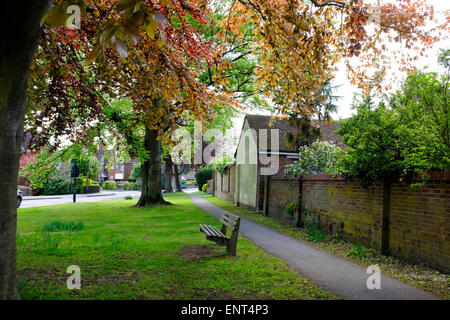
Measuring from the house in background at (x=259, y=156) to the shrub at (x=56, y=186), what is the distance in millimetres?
25807

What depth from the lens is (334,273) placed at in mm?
5184

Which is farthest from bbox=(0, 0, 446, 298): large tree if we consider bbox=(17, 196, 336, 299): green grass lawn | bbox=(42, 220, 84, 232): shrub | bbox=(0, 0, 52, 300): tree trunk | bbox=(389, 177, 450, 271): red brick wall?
bbox=(42, 220, 84, 232): shrub

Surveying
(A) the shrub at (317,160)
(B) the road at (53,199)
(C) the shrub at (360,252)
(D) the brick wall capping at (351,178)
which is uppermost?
(A) the shrub at (317,160)

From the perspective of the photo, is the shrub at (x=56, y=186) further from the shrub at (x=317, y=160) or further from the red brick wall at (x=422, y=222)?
the red brick wall at (x=422, y=222)

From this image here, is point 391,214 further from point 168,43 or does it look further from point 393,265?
point 168,43

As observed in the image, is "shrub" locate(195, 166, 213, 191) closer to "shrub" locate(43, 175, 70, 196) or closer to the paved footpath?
"shrub" locate(43, 175, 70, 196)

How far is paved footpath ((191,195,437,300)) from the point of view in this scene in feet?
13.8

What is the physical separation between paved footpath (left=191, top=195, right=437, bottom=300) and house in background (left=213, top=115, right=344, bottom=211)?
26.5 ft

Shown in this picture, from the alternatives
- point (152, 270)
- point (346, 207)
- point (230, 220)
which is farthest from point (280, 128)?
point (152, 270)

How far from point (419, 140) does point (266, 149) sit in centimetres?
1185

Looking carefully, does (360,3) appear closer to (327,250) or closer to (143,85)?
(143,85)

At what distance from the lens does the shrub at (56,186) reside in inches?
1444

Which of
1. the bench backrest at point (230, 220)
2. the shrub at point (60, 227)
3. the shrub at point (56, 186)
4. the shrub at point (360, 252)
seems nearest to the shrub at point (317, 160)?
the shrub at point (360, 252)

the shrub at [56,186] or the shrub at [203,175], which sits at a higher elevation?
the shrub at [203,175]
